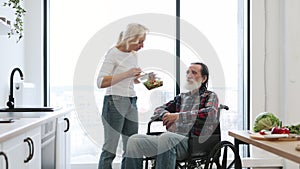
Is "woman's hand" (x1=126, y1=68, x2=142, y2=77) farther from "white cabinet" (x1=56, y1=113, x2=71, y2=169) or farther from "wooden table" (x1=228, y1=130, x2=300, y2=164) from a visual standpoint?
"wooden table" (x1=228, y1=130, x2=300, y2=164)

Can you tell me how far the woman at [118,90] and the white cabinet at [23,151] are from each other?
131 cm

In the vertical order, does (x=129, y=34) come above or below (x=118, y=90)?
above

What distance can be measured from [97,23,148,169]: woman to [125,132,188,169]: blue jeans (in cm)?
31

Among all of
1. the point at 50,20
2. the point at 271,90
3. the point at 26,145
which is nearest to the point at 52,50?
the point at 50,20

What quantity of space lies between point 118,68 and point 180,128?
0.71 meters

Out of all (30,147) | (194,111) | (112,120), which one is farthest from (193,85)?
(30,147)

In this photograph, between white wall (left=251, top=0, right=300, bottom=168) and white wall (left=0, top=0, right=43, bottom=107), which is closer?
white wall (left=0, top=0, right=43, bottom=107)

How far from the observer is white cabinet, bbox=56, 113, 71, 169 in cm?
298

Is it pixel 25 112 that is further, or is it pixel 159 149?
pixel 159 149

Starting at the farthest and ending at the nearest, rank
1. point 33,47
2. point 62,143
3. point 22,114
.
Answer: point 33,47
point 62,143
point 22,114

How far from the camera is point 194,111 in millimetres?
3307

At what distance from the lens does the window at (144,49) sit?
14.6ft

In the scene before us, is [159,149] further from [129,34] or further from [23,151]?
[23,151]

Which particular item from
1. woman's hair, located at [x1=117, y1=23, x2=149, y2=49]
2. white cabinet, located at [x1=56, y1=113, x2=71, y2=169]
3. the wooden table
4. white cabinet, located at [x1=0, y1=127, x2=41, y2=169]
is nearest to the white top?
woman's hair, located at [x1=117, y1=23, x2=149, y2=49]
